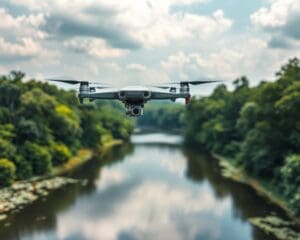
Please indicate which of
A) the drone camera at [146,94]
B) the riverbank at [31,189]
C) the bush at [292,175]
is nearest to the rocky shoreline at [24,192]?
the riverbank at [31,189]

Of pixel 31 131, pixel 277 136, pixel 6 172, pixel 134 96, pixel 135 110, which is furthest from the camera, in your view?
pixel 31 131

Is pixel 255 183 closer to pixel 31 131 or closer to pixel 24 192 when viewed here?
pixel 24 192

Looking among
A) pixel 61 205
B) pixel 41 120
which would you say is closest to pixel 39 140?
pixel 41 120

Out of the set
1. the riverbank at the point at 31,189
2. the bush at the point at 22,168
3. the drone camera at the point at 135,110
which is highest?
the drone camera at the point at 135,110

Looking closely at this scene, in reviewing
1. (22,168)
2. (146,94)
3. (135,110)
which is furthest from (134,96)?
(22,168)

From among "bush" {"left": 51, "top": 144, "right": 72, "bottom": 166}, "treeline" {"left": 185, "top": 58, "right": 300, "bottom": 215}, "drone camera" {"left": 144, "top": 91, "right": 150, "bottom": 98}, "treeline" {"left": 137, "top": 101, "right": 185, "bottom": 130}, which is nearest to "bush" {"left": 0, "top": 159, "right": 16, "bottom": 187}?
"bush" {"left": 51, "top": 144, "right": 72, "bottom": 166}

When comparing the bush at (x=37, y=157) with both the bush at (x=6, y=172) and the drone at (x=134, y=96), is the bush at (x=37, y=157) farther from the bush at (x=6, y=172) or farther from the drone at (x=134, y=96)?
the drone at (x=134, y=96)

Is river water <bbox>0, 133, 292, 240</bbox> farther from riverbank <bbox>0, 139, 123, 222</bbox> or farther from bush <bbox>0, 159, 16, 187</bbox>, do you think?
bush <bbox>0, 159, 16, 187</bbox>

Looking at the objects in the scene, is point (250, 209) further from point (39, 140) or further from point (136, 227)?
point (39, 140)
